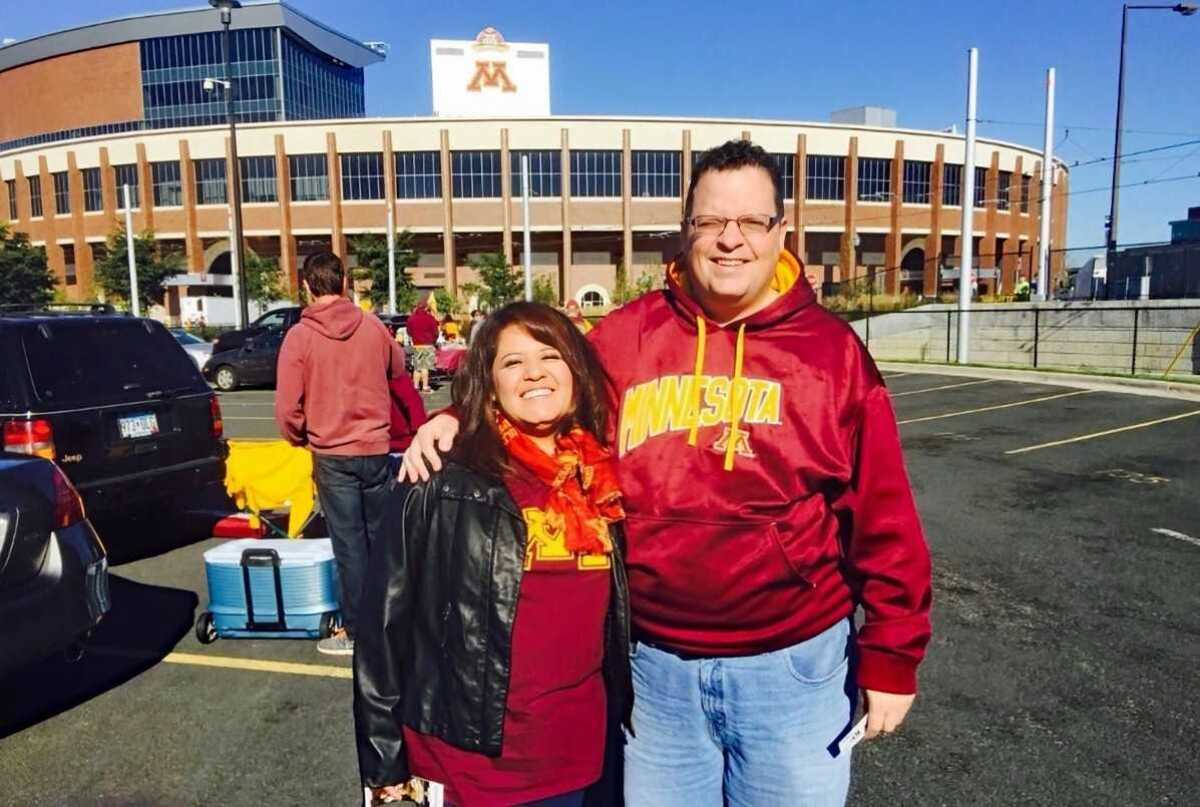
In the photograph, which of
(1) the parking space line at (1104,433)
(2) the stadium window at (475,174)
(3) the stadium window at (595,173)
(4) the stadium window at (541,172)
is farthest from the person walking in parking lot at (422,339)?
(3) the stadium window at (595,173)

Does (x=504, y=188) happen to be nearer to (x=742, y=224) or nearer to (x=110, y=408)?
(x=110, y=408)

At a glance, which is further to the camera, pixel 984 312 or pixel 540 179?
pixel 540 179

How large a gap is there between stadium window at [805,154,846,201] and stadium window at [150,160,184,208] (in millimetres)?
44499

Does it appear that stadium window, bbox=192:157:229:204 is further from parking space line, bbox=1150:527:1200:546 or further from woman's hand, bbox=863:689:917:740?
woman's hand, bbox=863:689:917:740

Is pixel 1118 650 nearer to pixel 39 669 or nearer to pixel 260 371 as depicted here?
pixel 39 669

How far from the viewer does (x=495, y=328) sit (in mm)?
2014

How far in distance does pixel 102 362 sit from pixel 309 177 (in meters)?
53.1

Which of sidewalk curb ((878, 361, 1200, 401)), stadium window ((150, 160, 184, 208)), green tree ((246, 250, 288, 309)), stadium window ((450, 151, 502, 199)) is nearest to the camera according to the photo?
sidewalk curb ((878, 361, 1200, 401))

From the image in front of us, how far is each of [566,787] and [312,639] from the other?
3.10 metres

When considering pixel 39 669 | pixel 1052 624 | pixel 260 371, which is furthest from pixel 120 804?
pixel 260 371

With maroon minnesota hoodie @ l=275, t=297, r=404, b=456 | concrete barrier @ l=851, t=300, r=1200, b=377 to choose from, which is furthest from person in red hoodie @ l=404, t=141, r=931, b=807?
concrete barrier @ l=851, t=300, r=1200, b=377

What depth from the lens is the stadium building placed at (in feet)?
174

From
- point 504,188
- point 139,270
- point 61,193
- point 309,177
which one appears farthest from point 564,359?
point 61,193

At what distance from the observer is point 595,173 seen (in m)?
53.7
